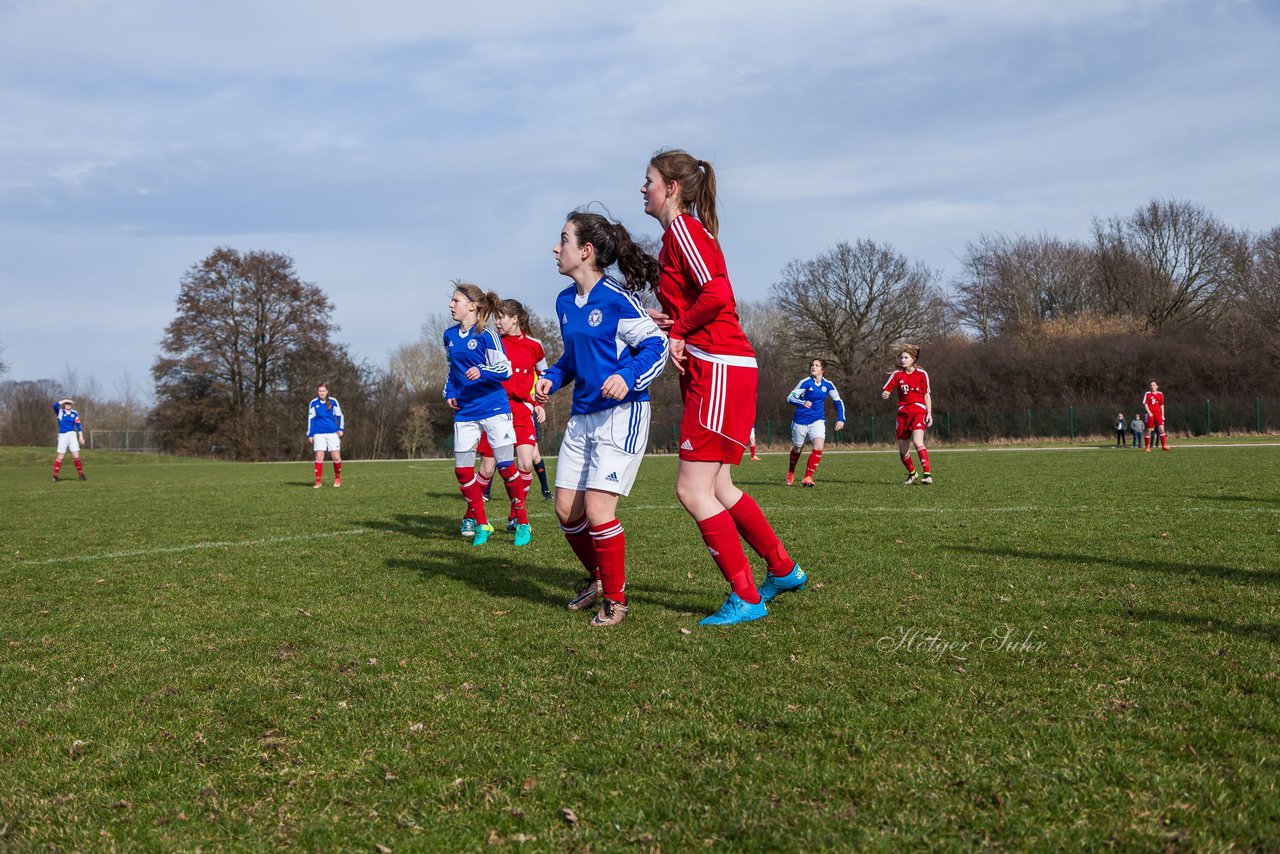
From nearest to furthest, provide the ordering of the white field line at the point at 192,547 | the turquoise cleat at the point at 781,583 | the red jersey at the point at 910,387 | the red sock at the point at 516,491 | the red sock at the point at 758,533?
the red sock at the point at 758,533
the turquoise cleat at the point at 781,583
the white field line at the point at 192,547
the red sock at the point at 516,491
the red jersey at the point at 910,387

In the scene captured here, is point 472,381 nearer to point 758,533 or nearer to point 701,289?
point 758,533

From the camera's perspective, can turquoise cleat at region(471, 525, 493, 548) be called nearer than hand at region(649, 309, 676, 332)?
No

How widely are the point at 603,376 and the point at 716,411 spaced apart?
2.23 feet

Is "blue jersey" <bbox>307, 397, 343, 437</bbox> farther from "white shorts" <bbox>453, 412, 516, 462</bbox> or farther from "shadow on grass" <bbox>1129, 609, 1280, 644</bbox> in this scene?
"shadow on grass" <bbox>1129, 609, 1280, 644</bbox>

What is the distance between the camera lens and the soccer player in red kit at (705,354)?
176 inches

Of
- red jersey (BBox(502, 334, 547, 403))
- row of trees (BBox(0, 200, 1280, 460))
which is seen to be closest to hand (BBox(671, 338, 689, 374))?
red jersey (BBox(502, 334, 547, 403))

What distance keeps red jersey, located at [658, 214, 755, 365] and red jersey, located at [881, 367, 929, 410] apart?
1075 cm

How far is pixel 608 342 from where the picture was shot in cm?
485

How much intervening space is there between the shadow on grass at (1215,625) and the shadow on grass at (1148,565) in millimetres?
1176

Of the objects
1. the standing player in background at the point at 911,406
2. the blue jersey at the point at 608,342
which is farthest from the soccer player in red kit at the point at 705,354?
the standing player in background at the point at 911,406

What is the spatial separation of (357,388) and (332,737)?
5574 cm

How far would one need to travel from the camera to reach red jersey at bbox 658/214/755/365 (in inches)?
174

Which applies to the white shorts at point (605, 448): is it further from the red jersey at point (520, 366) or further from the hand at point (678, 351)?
the red jersey at point (520, 366)

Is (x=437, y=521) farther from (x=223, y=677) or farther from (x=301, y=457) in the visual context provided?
(x=301, y=457)
